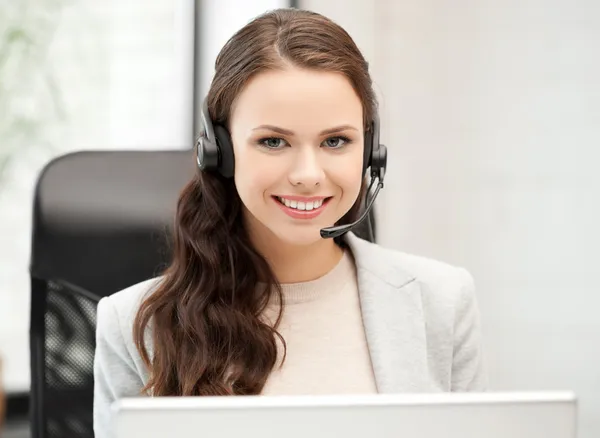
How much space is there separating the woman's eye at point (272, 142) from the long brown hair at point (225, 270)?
9cm

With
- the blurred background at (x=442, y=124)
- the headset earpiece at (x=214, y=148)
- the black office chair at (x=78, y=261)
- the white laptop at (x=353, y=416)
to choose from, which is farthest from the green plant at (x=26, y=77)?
the white laptop at (x=353, y=416)

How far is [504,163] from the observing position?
2062 millimetres

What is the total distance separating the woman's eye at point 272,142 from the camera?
1130 mm

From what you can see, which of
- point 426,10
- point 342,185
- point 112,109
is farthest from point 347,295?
point 112,109

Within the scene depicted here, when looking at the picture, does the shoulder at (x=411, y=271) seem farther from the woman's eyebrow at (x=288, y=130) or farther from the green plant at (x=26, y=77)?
the green plant at (x=26, y=77)

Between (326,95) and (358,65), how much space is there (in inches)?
4.2

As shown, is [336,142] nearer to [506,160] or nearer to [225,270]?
[225,270]

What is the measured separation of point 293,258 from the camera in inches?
50.8

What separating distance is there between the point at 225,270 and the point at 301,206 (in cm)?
20

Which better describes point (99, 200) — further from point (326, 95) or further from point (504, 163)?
point (504, 163)

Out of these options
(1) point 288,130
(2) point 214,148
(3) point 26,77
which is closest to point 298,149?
(1) point 288,130

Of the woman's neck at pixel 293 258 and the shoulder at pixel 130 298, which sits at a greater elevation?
the woman's neck at pixel 293 258

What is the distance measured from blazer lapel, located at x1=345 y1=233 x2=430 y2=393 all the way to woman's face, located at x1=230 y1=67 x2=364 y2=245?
0.56 feet

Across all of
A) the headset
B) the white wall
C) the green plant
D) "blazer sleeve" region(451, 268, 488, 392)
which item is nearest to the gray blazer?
"blazer sleeve" region(451, 268, 488, 392)
